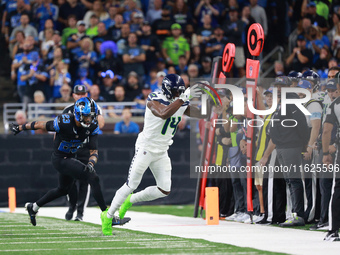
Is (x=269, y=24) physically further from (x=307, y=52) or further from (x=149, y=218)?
(x=149, y=218)

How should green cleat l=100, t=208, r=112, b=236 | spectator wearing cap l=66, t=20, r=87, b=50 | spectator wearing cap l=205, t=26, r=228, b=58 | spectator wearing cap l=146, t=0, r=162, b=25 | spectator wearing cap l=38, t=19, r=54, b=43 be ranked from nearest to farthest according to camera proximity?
1. green cleat l=100, t=208, r=112, b=236
2. spectator wearing cap l=66, t=20, r=87, b=50
3. spectator wearing cap l=38, t=19, r=54, b=43
4. spectator wearing cap l=205, t=26, r=228, b=58
5. spectator wearing cap l=146, t=0, r=162, b=25

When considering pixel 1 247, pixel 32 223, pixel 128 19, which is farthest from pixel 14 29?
pixel 1 247

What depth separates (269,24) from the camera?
71.1ft

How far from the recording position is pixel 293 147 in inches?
448

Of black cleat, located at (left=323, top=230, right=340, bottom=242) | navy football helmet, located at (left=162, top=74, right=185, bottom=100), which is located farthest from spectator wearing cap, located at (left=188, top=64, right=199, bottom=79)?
black cleat, located at (left=323, top=230, right=340, bottom=242)

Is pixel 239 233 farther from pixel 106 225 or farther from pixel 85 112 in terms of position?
pixel 85 112

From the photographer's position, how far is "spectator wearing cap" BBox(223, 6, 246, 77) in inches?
781

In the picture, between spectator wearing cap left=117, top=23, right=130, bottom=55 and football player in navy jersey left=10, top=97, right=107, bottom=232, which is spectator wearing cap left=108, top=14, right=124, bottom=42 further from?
football player in navy jersey left=10, top=97, right=107, bottom=232

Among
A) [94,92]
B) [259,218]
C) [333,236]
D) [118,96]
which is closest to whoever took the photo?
[333,236]

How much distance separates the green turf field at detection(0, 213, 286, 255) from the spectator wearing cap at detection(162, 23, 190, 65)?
28.6ft

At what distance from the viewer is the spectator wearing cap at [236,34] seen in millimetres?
19828

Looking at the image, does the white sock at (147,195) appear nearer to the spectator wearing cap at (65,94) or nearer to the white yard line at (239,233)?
the white yard line at (239,233)

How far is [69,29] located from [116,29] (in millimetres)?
1181

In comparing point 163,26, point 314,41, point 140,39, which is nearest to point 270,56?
point 314,41
